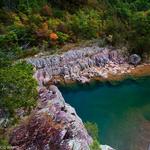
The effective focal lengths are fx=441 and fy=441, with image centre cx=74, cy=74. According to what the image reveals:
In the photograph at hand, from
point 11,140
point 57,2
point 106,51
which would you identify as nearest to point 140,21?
point 106,51

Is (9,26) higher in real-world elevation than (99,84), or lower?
higher

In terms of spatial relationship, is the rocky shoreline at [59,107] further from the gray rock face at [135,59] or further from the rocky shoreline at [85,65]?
the gray rock face at [135,59]

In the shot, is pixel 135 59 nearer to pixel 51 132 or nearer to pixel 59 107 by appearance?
pixel 59 107

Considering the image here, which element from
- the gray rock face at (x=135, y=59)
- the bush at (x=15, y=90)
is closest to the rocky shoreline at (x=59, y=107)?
the gray rock face at (x=135, y=59)

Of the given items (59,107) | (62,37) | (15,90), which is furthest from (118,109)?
(15,90)

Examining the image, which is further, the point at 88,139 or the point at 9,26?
the point at 9,26

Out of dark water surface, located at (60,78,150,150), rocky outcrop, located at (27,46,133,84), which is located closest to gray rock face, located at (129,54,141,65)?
rocky outcrop, located at (27,46,133,84)

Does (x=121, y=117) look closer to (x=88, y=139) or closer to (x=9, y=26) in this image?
(x=88, y=139)

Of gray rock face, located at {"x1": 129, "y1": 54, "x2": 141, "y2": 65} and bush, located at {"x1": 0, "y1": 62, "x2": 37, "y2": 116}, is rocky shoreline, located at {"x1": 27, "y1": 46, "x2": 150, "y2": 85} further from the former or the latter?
bush, located at {"x1": 0, "y1": 62, "x2": 37, "y2": 116}
